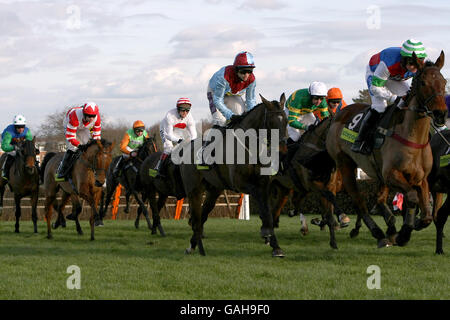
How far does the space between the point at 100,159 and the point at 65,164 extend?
1.16m

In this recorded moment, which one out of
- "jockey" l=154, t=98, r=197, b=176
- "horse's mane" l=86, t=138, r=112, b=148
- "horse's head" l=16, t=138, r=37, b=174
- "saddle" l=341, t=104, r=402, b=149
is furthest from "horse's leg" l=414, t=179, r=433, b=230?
"horse's head" l=16, t=138, r=37, b=174

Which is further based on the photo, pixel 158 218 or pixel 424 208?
pixel 158 218

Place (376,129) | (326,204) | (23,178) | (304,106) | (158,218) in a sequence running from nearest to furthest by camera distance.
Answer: (376,129)
(326,204)
(304,106)
(158,218)
(23,178)

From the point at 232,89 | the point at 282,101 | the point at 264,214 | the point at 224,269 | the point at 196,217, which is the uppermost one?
the point at 232,89

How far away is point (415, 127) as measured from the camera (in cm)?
806

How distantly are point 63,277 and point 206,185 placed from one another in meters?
2.83

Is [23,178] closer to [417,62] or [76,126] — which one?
[76,126]

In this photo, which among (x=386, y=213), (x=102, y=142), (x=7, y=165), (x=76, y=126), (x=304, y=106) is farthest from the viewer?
(x=7, y=165)

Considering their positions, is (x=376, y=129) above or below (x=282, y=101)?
below

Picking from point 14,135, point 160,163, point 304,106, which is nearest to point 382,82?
point 304,106

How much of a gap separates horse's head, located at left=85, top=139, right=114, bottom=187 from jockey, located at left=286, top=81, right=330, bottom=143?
3.33m
